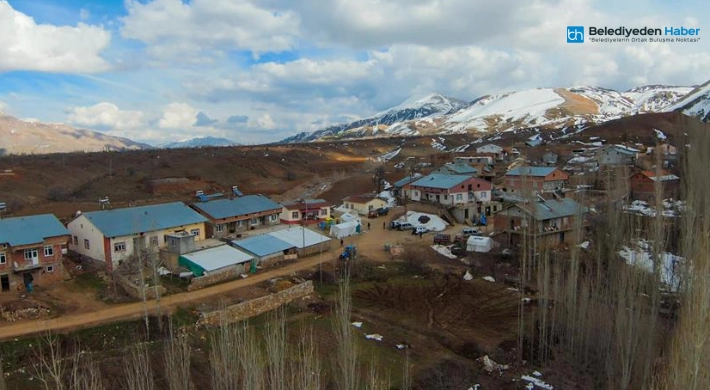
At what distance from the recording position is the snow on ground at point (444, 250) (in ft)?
112

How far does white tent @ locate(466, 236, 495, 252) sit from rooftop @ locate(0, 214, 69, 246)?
25.2 metres

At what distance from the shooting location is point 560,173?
5447 cm

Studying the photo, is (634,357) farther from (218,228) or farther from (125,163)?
(125,163)

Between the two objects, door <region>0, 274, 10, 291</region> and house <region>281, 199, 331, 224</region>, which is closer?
door <region>0, 274, 10, 291</region>

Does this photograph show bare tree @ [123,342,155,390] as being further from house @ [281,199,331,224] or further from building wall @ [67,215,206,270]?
house @ [281,199,331,224]

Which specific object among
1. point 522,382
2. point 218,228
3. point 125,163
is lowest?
point 522,382

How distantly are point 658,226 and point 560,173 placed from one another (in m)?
32.8

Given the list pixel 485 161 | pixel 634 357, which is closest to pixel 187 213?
pixel 634 357

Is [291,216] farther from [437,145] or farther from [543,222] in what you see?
[437,145]

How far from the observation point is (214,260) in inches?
1109

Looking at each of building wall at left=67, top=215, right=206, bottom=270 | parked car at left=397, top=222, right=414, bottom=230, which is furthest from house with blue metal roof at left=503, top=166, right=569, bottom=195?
building wall at left=67, top=215, right=206, bottom=270

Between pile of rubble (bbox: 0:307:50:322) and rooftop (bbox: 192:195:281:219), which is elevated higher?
rooftop (bbox: 192:195:281:219)

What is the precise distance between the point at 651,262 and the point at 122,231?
96.9 ft

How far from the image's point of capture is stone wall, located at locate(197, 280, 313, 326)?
74.5 ft
